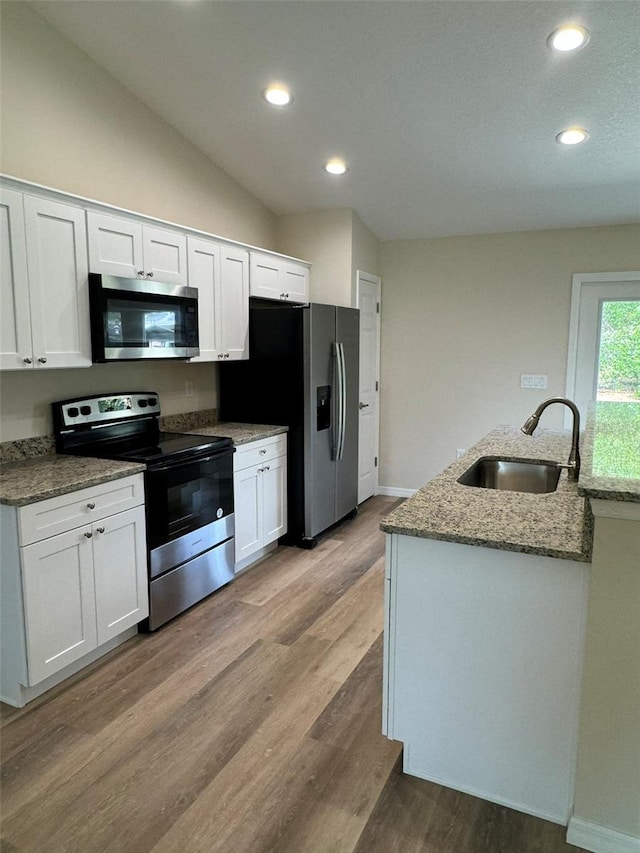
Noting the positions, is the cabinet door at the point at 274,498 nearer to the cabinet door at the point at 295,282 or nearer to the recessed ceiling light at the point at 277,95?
the cabinet door at the point at 295,282

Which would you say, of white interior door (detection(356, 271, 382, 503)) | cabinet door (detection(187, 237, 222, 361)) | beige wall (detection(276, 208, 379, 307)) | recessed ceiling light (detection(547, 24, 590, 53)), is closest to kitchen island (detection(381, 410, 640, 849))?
recessed ceiling light (detection(547, 24, 590, 53))

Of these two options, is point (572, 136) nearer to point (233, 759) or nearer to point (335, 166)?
point (335, 166)

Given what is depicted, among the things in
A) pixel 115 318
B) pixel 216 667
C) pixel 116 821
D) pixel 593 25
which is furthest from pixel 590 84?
pixel 116 821

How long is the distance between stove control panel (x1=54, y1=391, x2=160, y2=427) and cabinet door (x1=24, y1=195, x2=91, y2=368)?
1.11 ft

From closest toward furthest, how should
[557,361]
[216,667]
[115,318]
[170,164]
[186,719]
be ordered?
[186,719]
[216,667]
[115,318]
[170,164]
[557,361]

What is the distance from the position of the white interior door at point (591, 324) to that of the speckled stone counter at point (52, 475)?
140 inches

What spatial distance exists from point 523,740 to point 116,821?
126 cm

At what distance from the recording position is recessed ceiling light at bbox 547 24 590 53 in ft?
7.51

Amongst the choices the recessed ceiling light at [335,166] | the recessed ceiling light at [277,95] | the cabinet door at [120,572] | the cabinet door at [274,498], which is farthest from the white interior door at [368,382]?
the cabinet door at [120,572]

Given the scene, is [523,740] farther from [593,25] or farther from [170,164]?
[170,164]

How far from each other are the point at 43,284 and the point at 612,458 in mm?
2324

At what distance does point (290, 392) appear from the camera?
382 centimetres

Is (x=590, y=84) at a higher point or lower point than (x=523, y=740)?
higher

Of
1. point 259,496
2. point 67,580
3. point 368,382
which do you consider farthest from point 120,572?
point 368,382
